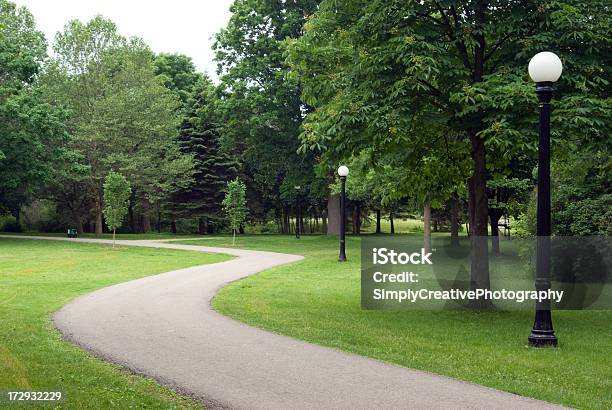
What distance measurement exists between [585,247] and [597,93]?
6922 mm

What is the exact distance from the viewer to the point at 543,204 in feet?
29.6

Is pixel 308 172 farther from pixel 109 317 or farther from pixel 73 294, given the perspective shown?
pixel 109 317

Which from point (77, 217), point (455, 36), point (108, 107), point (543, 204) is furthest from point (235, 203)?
point (543, 204)

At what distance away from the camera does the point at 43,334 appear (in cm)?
946

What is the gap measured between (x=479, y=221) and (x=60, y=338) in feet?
27.0

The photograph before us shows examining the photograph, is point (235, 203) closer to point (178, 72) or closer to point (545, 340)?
point (178, 72)

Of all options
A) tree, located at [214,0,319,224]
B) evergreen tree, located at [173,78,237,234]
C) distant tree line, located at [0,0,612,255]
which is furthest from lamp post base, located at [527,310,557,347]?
evergreen tree, located at [173,78,237,234]

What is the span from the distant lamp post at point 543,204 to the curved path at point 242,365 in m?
2.69

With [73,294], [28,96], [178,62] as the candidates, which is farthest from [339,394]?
[178,62]

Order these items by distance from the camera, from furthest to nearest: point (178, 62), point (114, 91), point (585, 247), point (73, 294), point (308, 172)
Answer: point (178, 62) < point (114, 91) < point (308, 172) < point (585, 247) < point (73, 294)

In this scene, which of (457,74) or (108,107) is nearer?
(457,74)

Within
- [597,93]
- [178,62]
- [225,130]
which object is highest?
[178,62]

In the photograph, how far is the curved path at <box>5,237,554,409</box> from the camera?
20.1 feet

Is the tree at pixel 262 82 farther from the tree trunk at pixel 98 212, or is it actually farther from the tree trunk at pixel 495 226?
the tree trunk at pixel 98 212
